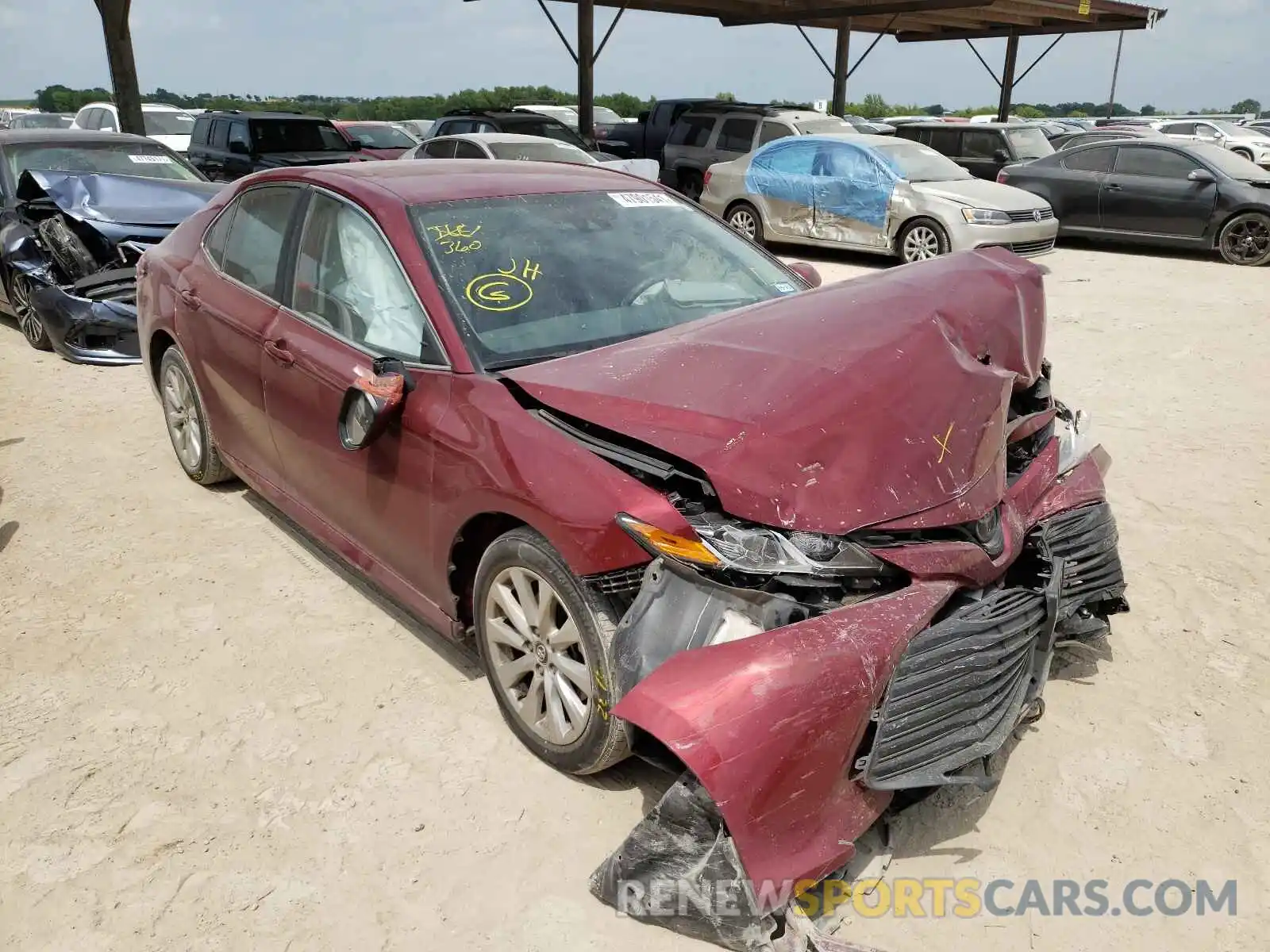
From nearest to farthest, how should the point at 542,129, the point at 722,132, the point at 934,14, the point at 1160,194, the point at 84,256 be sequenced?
the point at 84,256 → the point at 1160,194 → the point at 722,132 → the point at 542,129 → the point at 934,14

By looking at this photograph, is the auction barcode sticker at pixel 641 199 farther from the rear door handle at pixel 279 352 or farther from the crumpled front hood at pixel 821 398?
the rear door handle at pixel 279 352

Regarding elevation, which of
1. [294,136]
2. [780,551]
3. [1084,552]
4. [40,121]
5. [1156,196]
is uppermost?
[40,121]

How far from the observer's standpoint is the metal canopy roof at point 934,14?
19.0 metres

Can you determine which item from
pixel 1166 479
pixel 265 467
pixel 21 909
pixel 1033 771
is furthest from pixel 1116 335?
pixel 21 909

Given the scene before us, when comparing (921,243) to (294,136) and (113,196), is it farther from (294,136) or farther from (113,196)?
(294,136)

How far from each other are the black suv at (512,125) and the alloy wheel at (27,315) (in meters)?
7.89

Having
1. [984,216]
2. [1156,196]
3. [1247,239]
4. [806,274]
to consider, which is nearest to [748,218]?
[984,216]

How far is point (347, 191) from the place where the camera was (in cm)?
359

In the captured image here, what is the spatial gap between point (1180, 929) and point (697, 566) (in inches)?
56.6

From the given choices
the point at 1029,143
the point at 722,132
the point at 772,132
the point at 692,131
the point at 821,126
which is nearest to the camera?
the point at 772,132

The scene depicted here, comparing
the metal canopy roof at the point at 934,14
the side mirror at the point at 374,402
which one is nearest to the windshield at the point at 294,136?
the metal canopy roof at the point at 934,14

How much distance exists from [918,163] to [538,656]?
36.0 feet

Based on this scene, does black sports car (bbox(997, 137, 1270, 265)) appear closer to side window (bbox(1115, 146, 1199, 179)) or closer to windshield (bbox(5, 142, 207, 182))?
side window (bbox(1115, 146, 1199, 179))

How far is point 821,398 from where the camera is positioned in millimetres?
2582
